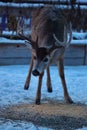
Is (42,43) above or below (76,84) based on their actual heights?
above

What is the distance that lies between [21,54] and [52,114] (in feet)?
13.2

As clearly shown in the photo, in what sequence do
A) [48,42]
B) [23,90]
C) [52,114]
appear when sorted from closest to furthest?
[52,114] → [48,42] → [23,90]

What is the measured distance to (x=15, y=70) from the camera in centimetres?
998

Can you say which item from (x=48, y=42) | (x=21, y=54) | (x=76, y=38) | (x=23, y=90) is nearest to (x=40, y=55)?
(x=48, y=42)

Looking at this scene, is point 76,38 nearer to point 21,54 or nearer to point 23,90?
point 21,54

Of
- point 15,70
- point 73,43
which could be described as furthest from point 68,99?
point 73,43

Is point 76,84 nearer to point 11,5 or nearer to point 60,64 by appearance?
point 60,64

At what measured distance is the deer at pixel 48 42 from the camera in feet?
23.1

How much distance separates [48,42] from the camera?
7273 mm

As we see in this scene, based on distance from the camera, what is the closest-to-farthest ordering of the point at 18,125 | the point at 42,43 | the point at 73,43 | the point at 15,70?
the point at 18,125, the point at 42,43, the point at 15,70, the point at 73,43

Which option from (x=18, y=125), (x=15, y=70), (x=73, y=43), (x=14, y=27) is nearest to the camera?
(x=18, y=125)

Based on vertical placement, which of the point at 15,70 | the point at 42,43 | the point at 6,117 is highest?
the point at 42,43

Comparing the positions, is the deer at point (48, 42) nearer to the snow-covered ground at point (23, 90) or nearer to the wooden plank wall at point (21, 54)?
the snow-covered ground at point (23, 90)

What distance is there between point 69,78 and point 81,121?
300 centimetres
